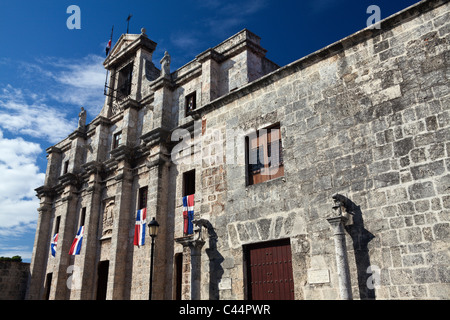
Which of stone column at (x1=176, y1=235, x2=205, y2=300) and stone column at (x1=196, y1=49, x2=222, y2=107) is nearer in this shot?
stone column at (x1=176, y1=235, x2=205, y2=300)

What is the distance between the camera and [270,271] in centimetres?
809

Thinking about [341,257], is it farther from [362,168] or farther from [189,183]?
[189,183]

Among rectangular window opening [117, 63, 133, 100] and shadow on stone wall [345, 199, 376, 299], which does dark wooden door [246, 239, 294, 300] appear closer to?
shadow on stone wall [345, 199, 376, 299]

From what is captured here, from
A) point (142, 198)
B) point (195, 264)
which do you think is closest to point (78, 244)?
point (142, 198)

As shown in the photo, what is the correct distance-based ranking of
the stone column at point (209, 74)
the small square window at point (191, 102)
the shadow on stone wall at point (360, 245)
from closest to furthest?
the shadow on stone wall at point (360, 245), the stone column at point (209, 74), the small square window at point (191, 102)

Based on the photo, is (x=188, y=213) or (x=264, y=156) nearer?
(x=264, y=156)

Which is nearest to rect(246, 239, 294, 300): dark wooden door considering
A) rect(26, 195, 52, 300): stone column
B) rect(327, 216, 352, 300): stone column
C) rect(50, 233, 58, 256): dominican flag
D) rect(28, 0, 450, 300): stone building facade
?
rect(28, 0, 450, 300): stone building facade

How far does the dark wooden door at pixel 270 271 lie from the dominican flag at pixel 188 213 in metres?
5.09

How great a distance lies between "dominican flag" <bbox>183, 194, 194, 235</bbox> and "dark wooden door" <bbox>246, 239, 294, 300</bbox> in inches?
200

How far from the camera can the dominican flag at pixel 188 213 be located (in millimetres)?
13320

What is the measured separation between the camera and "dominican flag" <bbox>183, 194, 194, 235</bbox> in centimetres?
1332

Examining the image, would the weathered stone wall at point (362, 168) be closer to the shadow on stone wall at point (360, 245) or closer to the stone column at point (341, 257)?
the shadow on stone wall at point (360, 245)

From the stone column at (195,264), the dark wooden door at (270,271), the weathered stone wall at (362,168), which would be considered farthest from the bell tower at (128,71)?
the dark wooden door at (270,271)

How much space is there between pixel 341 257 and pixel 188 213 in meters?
7.65
